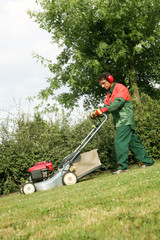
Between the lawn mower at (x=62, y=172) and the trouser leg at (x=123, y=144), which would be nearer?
the lawn mower at (x=62, y=172)

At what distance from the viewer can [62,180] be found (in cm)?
535

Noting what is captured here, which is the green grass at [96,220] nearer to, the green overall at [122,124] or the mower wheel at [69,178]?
the mower wheel at [69,178]

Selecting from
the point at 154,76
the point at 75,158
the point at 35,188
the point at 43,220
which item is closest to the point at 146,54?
the point at 154,76

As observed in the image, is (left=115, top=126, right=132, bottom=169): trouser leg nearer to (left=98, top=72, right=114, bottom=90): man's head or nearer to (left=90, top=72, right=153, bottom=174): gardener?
(left=90, top=72, right=153, bottom=174): gardener

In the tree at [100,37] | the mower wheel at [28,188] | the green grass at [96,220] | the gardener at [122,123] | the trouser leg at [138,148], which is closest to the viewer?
the green grass at [96,220]

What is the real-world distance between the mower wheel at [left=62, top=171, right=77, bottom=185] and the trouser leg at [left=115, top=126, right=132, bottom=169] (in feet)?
3.29

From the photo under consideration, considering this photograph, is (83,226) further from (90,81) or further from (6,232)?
(90,81)

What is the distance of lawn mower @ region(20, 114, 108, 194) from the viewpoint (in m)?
5.31

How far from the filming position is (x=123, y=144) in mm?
5500

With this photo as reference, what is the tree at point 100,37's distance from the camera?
10.7 metres

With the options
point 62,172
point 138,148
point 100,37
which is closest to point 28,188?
point 62,172

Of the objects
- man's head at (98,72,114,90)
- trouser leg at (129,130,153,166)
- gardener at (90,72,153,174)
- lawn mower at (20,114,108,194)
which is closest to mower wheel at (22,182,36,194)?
lawn mower at (20,114,108,194)

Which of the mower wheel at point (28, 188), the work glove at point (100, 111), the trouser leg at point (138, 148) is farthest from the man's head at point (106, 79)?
the mower wheel at point (28, 188)

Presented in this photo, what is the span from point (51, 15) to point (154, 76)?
19.7 ft
